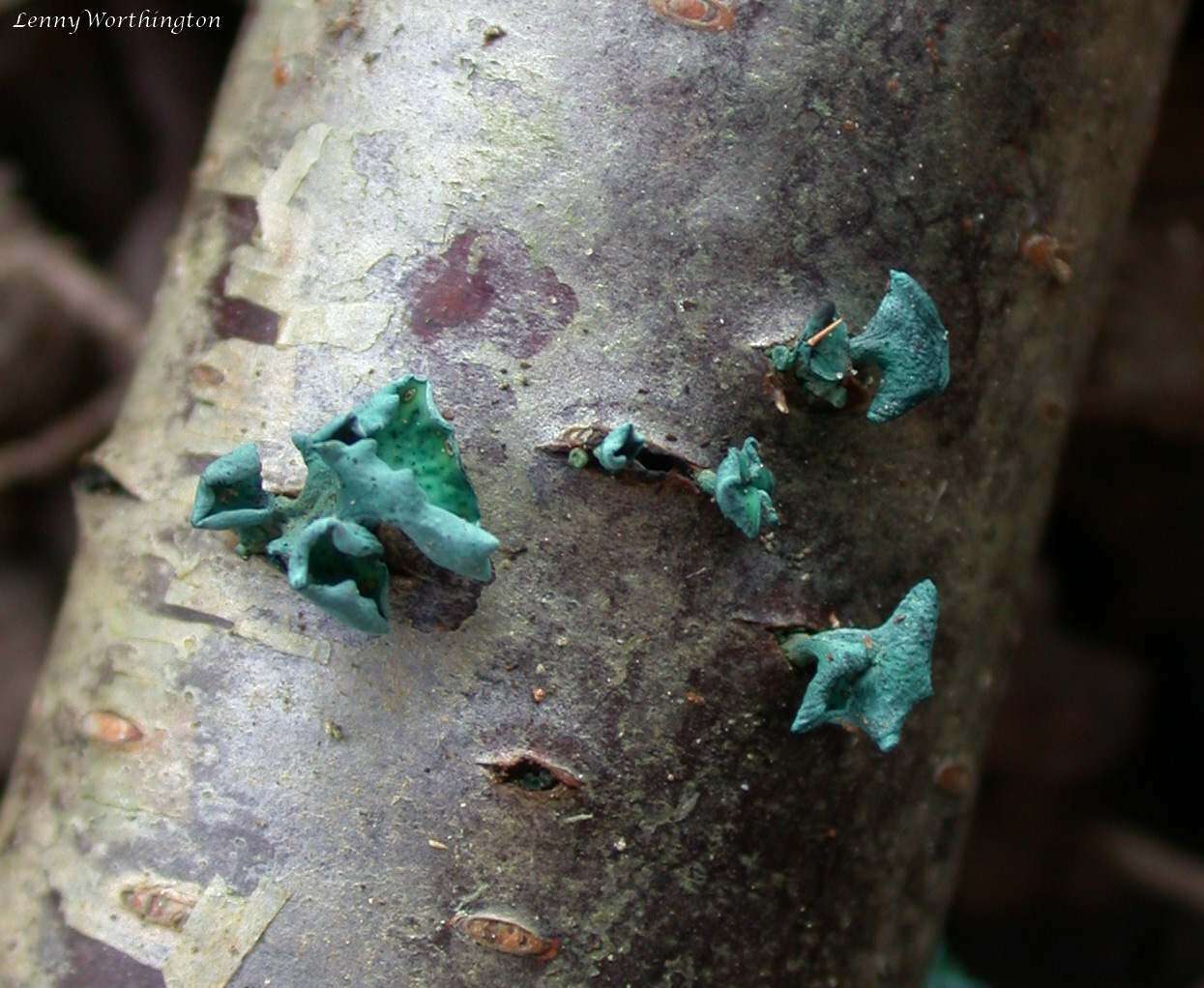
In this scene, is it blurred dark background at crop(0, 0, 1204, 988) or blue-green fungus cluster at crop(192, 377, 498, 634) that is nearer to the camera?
blue-green fungus cluster at crop(192, 377, 498, 634)

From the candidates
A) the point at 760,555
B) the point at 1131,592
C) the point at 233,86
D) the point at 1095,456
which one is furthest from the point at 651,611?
the point at 1131,592

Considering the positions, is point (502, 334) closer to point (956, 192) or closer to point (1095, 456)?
point (956, 192)

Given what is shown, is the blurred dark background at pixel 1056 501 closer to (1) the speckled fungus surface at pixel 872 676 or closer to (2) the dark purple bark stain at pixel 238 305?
(2) the dark purple bark stain at pixel 238 305
